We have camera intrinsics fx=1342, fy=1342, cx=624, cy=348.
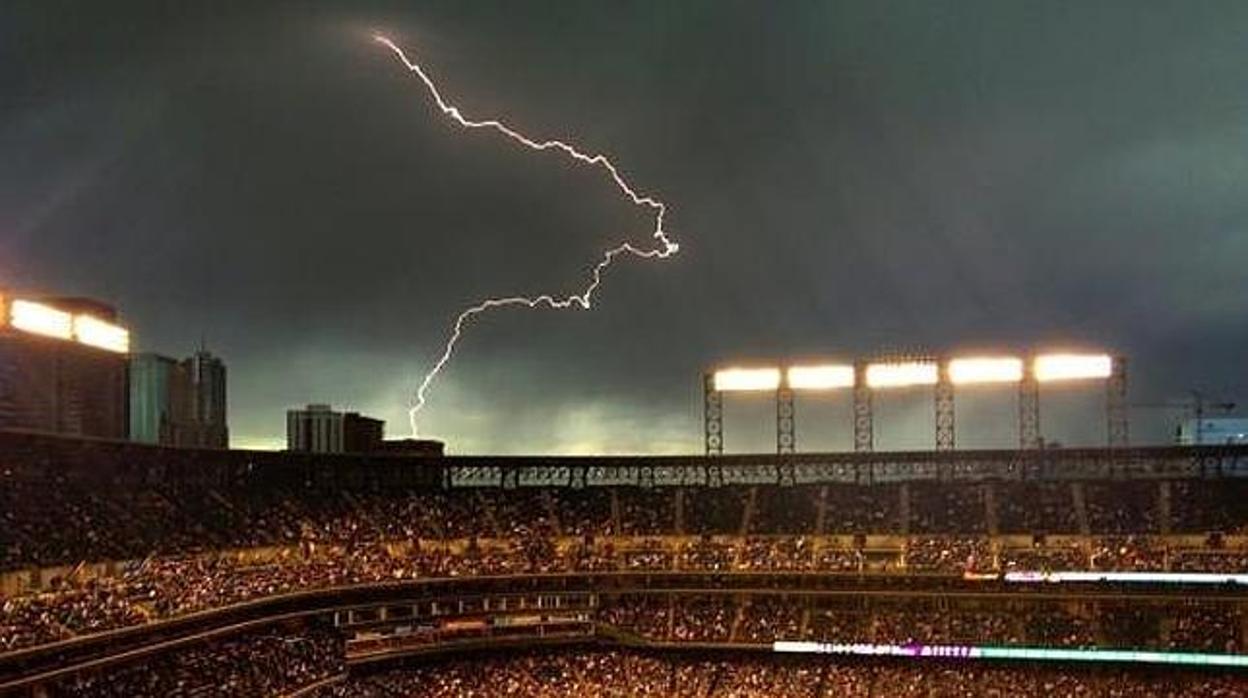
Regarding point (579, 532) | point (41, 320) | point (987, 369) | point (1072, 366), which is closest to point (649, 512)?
point (579, 532)

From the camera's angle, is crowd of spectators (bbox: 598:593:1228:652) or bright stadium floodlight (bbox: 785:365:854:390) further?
bright stadium floodlight (bbox: 785:365:854:390)

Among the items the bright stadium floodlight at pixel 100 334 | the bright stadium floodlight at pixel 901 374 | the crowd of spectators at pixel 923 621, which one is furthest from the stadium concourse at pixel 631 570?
the bright stadium floodlight at pixel 100 334

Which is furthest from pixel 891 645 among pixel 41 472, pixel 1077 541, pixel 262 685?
pixel 41 472

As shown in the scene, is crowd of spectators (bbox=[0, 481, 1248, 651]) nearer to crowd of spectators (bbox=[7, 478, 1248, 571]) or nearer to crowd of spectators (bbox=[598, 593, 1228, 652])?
crowd of spectators (bbox=[7, 478, 1248, 571])

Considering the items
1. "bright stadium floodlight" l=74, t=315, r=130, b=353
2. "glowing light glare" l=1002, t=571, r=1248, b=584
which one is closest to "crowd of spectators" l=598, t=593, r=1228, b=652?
"glowing light glare" l=1002, t=571, r=1248, b=584

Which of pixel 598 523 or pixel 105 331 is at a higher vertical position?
pixel 105 331

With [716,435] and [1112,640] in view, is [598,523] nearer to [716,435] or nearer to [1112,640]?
[716,435]

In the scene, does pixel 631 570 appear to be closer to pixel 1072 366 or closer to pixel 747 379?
pixel 747 379
